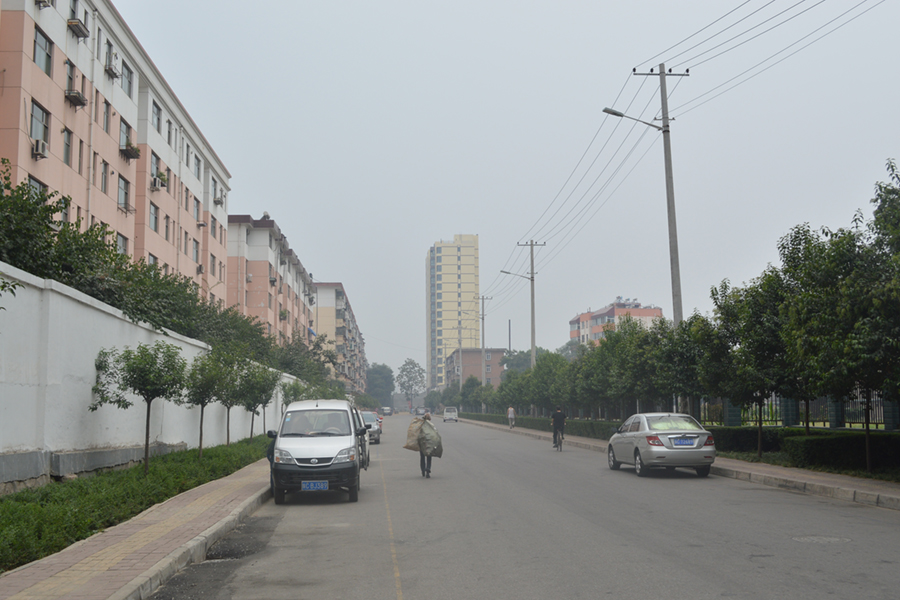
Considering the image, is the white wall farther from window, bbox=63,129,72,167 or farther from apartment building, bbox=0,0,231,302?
window, bbox=63,129,72,167

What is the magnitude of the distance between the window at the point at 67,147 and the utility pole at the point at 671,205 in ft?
72.3

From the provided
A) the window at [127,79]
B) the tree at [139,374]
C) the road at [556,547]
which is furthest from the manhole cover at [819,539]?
the window at [127,79]

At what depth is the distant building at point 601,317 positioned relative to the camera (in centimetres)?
13962

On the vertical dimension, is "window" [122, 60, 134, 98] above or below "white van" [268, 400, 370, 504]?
above

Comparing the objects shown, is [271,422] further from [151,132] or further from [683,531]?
[683,531]

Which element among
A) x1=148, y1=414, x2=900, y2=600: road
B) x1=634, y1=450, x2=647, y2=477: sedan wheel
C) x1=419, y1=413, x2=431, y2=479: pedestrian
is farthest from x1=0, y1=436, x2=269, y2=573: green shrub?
x1=634, y1=450, x2=647, y2=477: sedan wheel

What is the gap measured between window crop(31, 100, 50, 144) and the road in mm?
18579

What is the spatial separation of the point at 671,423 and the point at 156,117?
1259 inches

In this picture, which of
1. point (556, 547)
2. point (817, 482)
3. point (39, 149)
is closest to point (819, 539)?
point (556, 547)

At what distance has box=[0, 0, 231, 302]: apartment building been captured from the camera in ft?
83.4

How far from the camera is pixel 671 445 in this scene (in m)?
18.1

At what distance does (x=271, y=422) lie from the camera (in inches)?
1661

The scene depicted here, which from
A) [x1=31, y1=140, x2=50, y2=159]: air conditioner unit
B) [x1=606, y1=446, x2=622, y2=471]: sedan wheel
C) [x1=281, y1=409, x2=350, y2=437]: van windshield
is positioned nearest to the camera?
[x1=281, y1=409, x2=350, y2=437]: van windshield

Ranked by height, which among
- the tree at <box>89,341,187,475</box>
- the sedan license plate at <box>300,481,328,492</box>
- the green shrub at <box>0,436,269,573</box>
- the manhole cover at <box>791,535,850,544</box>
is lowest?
the sedan license plate at <box>300,481,328,492</box>
